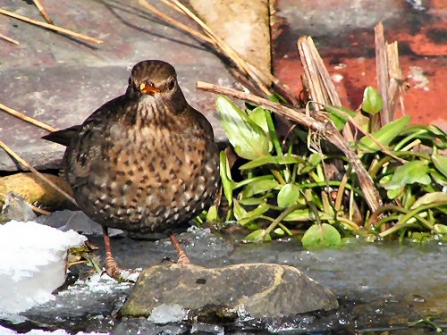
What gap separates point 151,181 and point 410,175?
126 centimetres

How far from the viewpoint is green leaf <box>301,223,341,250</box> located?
517 centimetres

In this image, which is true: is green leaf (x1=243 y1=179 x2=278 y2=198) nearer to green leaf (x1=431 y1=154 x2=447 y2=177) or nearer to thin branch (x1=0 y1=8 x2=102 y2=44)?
green leaf (x1=431 y1=154 x2=447 y2=177)

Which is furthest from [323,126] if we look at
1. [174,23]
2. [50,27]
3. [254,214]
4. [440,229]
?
[50,27]

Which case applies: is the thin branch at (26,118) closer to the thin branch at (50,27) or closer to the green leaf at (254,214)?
the thin branch at (50,27)

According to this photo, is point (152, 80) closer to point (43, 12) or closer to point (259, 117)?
point (259, 117)

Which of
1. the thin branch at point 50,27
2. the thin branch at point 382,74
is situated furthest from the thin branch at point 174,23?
the thin branch at point 382,74

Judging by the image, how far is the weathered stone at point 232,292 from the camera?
427cm

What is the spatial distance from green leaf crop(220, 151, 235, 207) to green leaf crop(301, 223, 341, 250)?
56cm

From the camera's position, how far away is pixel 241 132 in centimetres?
554

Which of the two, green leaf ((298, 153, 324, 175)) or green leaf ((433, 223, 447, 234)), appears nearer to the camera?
green leaf ((433, 223, 447, 234))

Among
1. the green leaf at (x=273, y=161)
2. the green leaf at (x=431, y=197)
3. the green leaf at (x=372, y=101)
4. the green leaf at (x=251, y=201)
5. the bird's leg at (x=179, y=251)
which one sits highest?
the green leaf at (x=372, y=101)

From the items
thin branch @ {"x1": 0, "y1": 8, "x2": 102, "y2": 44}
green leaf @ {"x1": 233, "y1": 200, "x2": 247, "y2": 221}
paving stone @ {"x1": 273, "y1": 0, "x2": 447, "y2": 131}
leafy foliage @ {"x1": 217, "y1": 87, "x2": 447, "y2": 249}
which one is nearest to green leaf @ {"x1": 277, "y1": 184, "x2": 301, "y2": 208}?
leafy foliage @ {"x1": 217, "y1": 87, "x2": 447, "y2": 249}

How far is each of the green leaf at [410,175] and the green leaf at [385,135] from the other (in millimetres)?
159

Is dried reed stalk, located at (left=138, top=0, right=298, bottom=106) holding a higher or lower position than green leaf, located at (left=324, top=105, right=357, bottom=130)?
higher
